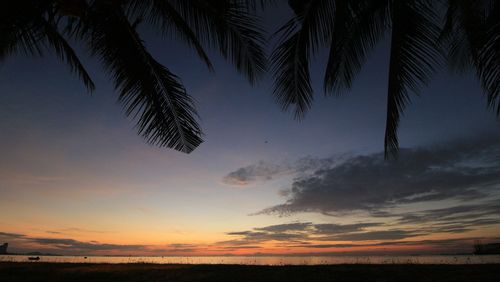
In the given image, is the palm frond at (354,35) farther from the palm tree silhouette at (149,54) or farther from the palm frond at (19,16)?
the palm frond at (19,16)

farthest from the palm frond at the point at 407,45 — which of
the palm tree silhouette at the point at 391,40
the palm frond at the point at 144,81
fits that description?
the palm frond at the point at 144,81

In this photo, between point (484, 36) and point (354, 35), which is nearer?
point (484, 36)

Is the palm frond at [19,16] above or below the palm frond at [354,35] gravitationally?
below

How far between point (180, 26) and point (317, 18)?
230 cm

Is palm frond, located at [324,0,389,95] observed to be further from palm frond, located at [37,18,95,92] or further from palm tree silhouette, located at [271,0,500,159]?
palm frond, located at [37,18,95,92]

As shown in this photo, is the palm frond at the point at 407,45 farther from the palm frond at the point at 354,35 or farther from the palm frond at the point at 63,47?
the palm frond at the point at 63,47

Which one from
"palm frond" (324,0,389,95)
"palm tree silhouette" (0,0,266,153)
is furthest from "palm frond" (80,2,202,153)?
"palm frond" (324,0,389,95)

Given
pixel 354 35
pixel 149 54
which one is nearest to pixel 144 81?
pixel 149 54

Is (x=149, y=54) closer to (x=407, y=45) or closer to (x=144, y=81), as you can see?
(x=144, y=81)

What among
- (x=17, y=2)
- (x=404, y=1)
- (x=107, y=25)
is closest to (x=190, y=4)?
(x=107, y=25)

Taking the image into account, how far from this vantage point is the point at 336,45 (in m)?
5.23

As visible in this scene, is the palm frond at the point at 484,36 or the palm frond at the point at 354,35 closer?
the palm frond at the point at 484,36

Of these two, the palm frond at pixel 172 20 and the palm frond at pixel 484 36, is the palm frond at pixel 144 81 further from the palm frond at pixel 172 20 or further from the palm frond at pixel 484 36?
the palm frond at pixel 484 36

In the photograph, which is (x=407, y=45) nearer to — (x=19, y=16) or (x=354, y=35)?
(x=354, y=35)
